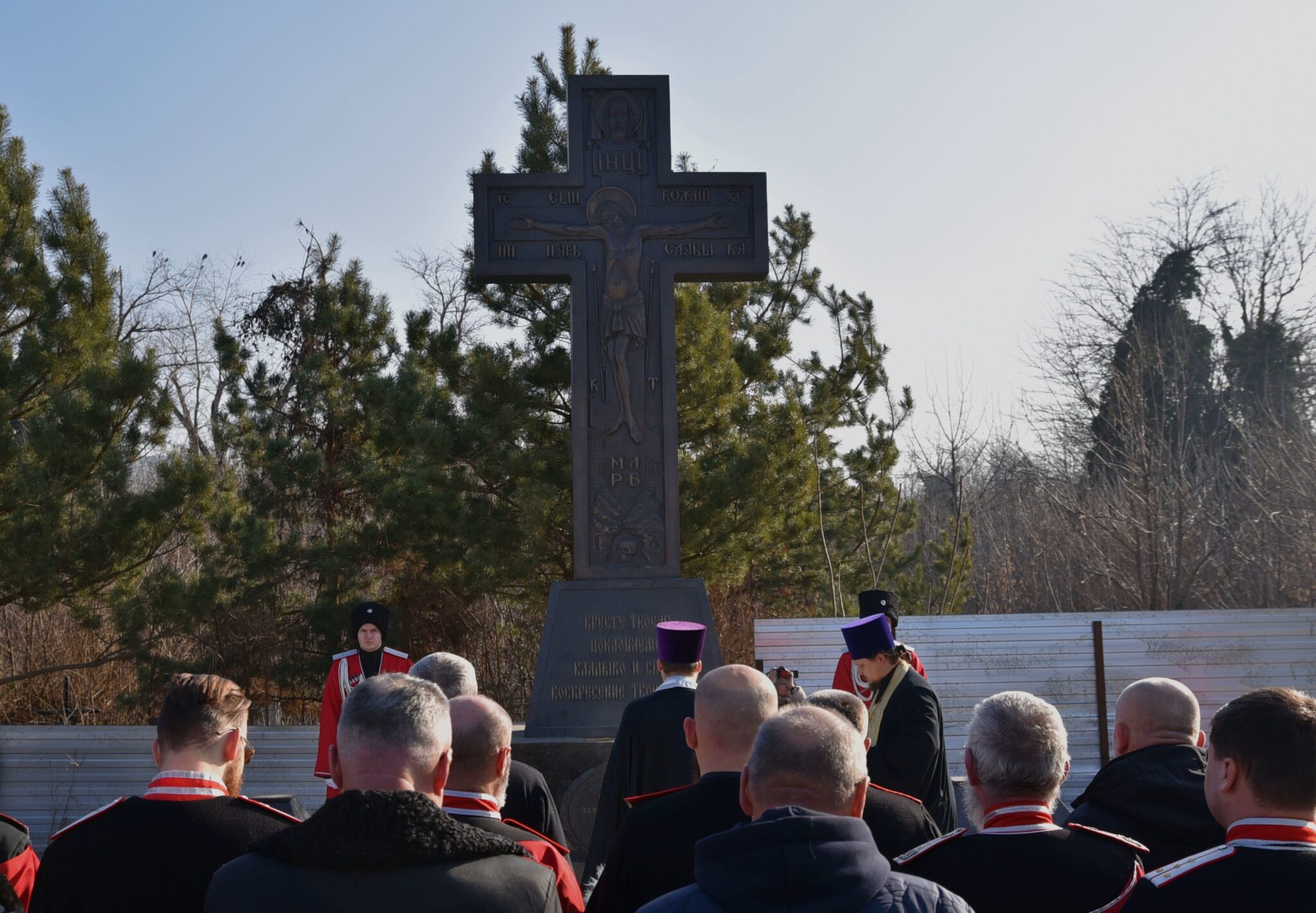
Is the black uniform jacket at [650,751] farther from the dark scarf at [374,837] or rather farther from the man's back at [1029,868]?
the dark scarf at [374,837]

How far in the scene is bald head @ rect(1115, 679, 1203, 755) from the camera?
3.50 m

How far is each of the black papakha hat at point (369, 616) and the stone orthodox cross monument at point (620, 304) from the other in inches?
40.8

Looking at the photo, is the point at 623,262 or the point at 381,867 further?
the point at 623,262

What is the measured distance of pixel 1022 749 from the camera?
267 cm

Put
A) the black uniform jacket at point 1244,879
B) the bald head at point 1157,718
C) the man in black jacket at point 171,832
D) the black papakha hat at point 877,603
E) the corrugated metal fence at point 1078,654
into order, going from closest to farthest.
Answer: the black uniform jacket at point 1244,879 < the man in black jacket at point 171,832 < the bald head at point 1157,718 < the black papakha hat at point 877,603 < the corrugated metal fence at point 1078,654

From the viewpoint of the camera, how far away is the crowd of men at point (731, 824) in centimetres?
202

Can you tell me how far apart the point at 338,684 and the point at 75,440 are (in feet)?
13.1

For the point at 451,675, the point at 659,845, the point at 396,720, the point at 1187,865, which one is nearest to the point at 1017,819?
the point at 1187,865

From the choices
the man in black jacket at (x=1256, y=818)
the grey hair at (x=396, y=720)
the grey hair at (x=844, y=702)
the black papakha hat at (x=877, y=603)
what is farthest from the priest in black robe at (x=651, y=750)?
the man in black jacket at (x=1256, y=818)

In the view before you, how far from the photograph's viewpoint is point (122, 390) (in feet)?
32.1

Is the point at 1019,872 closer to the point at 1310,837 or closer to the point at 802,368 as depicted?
the point at 1310,837

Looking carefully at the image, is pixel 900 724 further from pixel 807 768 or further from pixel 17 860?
pixel 17 860

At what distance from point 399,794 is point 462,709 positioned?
0.76m

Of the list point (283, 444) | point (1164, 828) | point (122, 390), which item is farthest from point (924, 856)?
point (283, 444)
